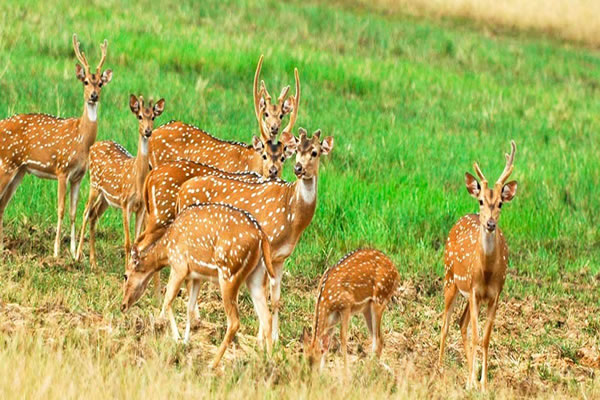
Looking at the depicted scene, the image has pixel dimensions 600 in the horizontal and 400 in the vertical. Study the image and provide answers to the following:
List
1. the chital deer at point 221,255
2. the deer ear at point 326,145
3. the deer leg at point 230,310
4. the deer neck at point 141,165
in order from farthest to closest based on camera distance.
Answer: the deer neck at point 141,165, the deer ear at point 326,145, the chital deer at point 221,255, the deer leg at point 230,310

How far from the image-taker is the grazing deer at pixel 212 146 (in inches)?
498

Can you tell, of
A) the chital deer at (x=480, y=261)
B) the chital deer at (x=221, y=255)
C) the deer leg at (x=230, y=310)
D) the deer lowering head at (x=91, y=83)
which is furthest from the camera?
the deer lowering head at (x=91, y=83)

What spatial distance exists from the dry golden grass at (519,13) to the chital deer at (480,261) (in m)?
19.9

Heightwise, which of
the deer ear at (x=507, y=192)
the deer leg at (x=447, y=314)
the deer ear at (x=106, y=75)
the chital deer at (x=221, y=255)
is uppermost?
the deer ear at (x=106, y=75)

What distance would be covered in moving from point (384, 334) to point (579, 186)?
6.24m

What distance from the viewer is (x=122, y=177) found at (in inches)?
479

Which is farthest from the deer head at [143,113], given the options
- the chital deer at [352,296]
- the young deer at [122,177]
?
the chital deer at [352,296]

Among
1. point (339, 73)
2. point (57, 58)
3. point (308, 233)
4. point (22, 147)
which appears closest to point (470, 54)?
point (339, 73)

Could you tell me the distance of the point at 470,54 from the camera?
2462cm

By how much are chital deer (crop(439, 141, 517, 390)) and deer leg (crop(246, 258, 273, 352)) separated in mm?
1476

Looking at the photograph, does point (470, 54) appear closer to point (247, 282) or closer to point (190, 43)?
point (190, 43)

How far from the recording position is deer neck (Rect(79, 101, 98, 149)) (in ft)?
42.1

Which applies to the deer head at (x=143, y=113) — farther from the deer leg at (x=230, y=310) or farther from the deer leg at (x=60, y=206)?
the deer leg at (x=230, y=310)

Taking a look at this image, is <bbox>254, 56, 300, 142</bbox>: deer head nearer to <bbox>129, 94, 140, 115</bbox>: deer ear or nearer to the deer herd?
the deer herd
